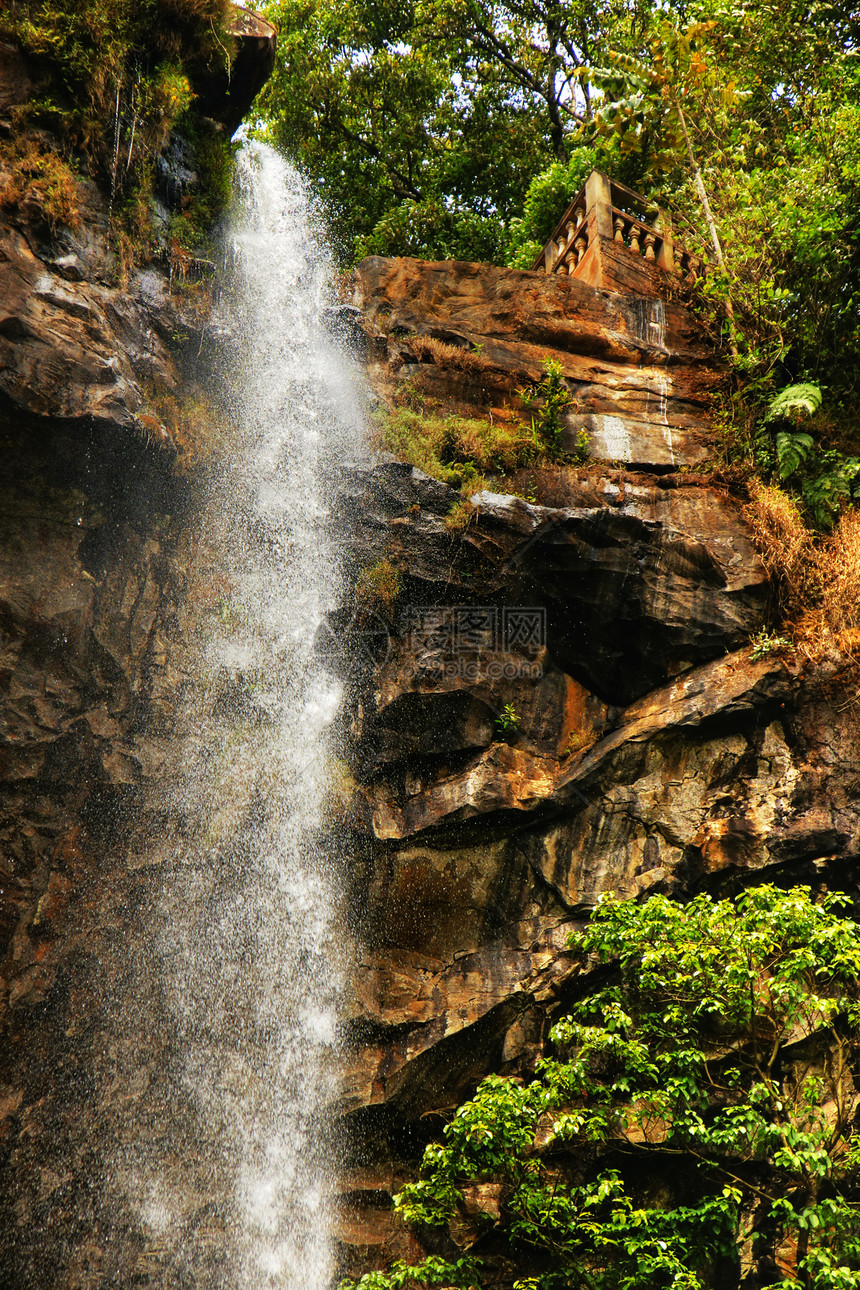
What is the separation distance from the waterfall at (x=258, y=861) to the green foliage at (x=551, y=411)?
268 cm

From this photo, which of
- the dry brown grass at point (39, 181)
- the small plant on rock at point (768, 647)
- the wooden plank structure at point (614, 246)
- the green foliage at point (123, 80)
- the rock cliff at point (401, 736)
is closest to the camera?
the rock cliff at point (401, 736)

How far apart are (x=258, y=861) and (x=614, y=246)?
10.7 m

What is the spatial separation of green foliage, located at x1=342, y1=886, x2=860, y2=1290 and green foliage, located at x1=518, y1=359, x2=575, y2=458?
6110 mm

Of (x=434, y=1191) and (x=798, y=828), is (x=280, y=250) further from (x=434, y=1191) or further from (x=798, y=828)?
(x=434, y=1191)

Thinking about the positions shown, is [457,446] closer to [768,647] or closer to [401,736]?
[401,736]

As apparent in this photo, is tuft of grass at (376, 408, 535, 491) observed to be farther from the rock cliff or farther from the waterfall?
the waterfall

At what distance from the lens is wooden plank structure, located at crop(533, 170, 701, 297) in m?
13.1

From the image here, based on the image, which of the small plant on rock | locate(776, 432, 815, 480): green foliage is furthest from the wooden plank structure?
the small plant on rock

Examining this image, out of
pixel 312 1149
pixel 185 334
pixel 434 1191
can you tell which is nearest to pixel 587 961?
pixel 434 1191

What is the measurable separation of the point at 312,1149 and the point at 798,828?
19.3 ft

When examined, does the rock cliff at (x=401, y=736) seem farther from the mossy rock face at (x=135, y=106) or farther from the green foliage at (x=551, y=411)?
the green foliage at (x=551, y=411)

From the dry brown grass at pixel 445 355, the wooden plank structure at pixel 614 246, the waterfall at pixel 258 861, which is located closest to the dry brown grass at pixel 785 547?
the dry brown grass at pixel 445 355

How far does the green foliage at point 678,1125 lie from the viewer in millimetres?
6539

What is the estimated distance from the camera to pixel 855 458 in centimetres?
1055
